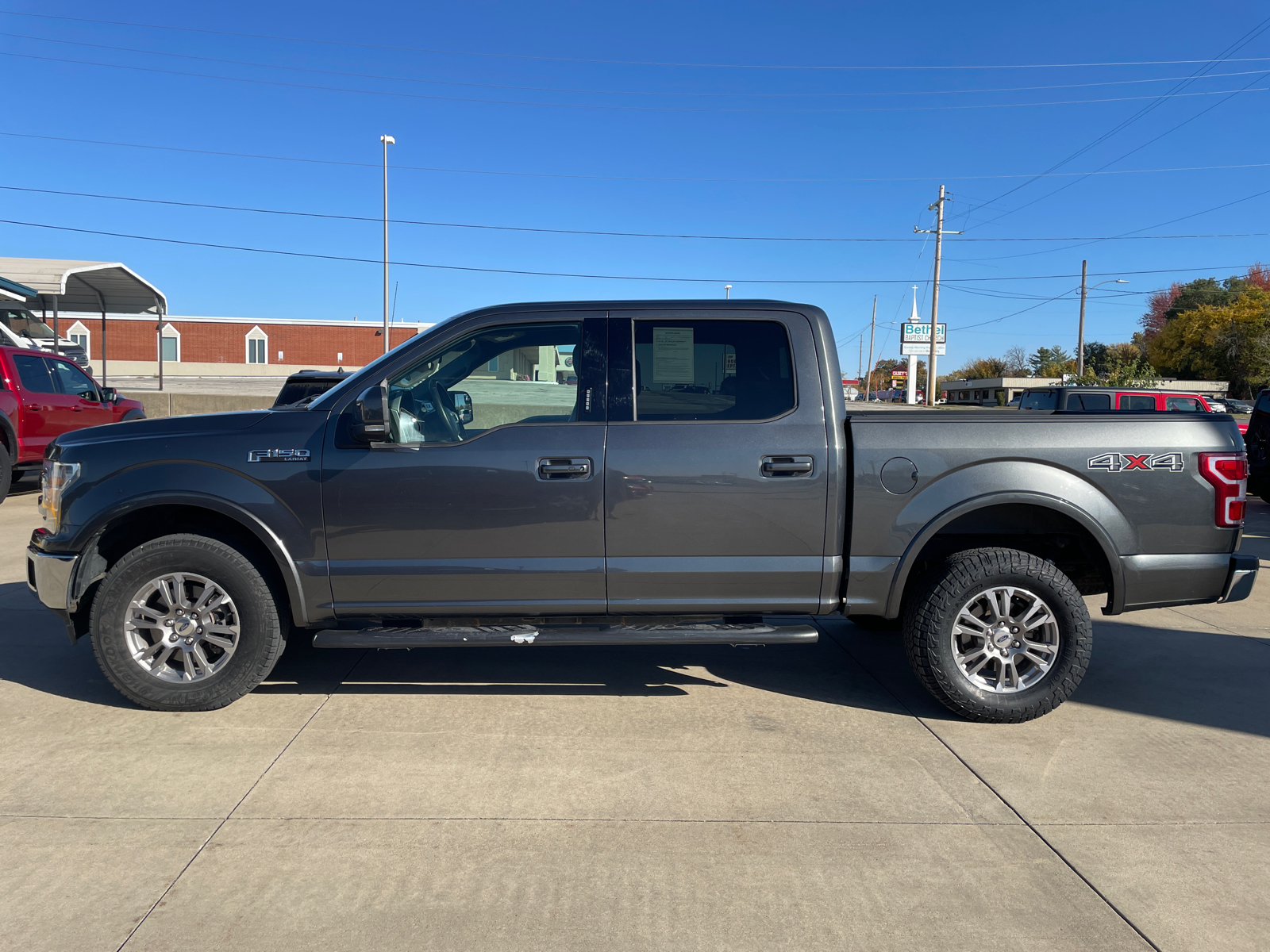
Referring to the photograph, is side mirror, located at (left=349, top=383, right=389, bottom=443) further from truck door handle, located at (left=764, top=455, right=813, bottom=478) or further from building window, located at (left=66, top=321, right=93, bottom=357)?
building window, located at (left=66, top=321, right=93, bottom=357)

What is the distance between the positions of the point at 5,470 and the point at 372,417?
9388mm

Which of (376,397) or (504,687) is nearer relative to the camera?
(376,397)

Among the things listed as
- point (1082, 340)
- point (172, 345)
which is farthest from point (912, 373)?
point (172, 345)

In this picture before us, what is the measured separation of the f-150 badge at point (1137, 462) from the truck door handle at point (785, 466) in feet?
4.56

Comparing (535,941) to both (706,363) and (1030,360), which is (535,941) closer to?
(706,363)

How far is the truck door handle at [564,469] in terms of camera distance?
13.8 feet

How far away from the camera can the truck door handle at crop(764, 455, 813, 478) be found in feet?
13.9

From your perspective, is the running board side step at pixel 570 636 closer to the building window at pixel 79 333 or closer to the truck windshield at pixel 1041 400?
the truck windshield at pixel 1041 400

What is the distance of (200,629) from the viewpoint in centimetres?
433

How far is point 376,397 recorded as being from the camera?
13.6 ft

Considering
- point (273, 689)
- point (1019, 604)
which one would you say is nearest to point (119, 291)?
point (273, 689)

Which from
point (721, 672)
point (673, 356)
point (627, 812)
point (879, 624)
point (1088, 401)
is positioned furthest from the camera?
point (1088, 401)

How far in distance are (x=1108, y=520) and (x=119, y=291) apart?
80.2 feet

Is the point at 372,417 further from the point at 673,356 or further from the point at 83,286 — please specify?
the point at 83,286
